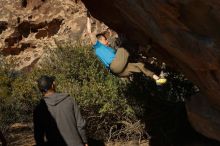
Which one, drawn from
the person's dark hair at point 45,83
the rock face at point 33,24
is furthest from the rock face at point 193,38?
the rock face at point 33,24

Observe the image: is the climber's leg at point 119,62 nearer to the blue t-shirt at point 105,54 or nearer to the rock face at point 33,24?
the blue t-shirt at point 105,54

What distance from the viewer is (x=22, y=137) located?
12445 mm

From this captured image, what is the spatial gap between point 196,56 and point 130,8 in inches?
44.0

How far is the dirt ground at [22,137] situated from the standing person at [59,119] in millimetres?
3608

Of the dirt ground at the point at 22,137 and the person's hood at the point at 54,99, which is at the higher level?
the person's hood at the point at 54,99

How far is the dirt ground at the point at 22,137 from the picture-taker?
1006 centimetres

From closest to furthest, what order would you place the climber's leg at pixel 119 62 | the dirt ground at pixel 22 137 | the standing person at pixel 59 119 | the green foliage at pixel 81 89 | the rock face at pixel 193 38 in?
the rock face at pixel 193 38, the standing person at pixel 59 119, the climber's leg at pixel 119 62, the dirt ground at pixel 22 137, the green foliage at pixel 81 89

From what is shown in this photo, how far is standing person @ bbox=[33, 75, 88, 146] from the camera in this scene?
639cm

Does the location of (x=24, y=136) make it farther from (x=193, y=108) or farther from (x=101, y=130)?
(x=193, y=108)

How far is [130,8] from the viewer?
6.50m

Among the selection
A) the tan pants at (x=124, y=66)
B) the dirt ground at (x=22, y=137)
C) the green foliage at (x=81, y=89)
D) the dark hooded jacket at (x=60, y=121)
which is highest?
the tan pants at (x=124, y=66)

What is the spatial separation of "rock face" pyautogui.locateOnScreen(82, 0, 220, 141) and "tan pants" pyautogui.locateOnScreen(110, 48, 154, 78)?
0.72 m

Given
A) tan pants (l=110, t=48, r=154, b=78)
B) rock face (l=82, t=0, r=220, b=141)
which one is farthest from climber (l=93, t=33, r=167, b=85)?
rock face (l=82, t=0, r=220, b=141)

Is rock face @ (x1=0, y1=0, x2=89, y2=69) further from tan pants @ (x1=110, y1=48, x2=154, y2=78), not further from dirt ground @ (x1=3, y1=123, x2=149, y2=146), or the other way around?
tan pants @ (x1=110, y1=48, x2=154, y2=78)
